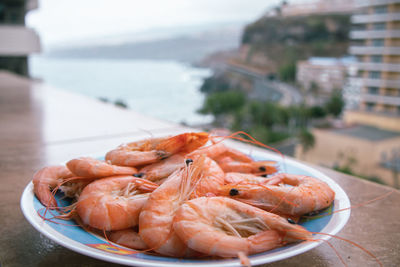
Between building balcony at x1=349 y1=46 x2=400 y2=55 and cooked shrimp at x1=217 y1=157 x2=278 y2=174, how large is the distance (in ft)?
96.2

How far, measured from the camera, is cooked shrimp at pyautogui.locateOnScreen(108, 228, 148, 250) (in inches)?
19.9

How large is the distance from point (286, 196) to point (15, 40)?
8868 mm

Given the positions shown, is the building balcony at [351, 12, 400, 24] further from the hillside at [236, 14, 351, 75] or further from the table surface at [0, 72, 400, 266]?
the table surface at [0, 72, 400, 266]

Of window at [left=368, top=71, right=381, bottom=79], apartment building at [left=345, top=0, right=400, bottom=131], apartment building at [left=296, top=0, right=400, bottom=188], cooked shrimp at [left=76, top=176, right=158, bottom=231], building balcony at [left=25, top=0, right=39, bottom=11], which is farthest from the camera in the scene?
window at [left=368, top=71, right=381, bottom=79]

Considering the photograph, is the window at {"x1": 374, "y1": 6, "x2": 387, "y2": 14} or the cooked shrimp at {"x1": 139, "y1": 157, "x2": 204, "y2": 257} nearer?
the cooked shrimp at {"x1": 139, "y1": 157, "x2": 204, "y2": 257}

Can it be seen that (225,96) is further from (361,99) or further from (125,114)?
(125,114)

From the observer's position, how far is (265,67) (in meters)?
35.3

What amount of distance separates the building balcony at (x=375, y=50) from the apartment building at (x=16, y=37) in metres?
25.3

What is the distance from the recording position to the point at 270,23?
36875 mm

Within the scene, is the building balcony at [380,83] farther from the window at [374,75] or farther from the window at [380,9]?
the window at [380,9]

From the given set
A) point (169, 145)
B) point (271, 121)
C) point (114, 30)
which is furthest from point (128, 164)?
point (271, 121)

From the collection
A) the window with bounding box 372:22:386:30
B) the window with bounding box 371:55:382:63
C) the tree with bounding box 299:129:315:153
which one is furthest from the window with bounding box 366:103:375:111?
the tree with bounding box 299:129:315:153

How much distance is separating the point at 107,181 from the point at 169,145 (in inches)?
6.3

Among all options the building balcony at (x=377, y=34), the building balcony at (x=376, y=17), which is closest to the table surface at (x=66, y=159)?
the building balcony at (x=377, y=34)
